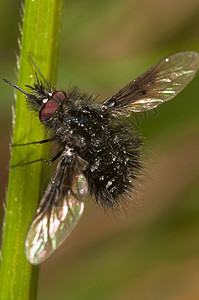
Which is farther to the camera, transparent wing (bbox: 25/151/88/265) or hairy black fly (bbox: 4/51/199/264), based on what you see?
hairy black fly (bbox: 4/51/199/264)

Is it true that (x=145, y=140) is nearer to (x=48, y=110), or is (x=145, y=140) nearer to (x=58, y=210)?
(x=48, y=110)

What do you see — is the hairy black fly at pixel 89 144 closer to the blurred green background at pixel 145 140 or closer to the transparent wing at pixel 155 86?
the transparent wing at pixel 155 86

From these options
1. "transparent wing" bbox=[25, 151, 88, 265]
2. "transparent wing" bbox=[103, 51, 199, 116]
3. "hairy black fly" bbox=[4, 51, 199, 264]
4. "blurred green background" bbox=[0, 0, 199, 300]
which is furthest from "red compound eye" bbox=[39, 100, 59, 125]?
"blurred green background" bbox=[0, 0, 199, 300]

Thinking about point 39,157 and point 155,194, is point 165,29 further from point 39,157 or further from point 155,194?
point 39,157

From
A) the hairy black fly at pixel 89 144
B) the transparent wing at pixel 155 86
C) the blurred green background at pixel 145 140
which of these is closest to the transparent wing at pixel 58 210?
the hairy black fly at pixel 89 144

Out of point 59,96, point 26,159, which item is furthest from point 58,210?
point 59,96

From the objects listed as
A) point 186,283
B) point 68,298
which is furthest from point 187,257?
point 68,298

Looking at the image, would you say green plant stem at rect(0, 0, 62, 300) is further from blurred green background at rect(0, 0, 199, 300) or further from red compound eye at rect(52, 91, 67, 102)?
Answer: blurred green background at rect(0, 0, 199, 300)
